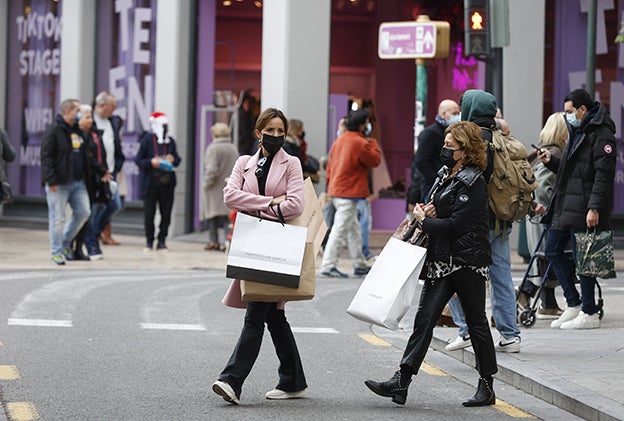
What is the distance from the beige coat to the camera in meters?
20.0

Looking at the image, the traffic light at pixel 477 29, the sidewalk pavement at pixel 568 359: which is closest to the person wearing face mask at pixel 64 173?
the sidewalk pavement at pixel 568 359

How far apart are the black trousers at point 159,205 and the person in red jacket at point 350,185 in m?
3.73

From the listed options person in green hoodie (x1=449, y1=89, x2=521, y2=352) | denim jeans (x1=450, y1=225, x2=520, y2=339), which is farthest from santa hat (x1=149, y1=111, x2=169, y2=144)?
denim jeans (x1=450, y1=225, x2=520, y2=339)

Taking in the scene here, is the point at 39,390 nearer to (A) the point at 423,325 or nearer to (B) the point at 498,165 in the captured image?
(A) the point at 423,325

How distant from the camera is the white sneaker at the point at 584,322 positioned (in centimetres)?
1116

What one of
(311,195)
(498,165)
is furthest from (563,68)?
(311,195)

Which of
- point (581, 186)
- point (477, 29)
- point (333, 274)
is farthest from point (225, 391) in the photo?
point (333, 274)

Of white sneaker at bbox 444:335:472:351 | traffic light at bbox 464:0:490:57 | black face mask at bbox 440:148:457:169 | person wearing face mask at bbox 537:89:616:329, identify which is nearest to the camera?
black face mask at bbox 440:148:457:169

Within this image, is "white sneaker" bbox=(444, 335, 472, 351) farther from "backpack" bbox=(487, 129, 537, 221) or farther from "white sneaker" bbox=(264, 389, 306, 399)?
"white sneaker" bbox=(264, 389, 306, 399)

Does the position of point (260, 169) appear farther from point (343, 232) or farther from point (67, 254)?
point (67, 254)

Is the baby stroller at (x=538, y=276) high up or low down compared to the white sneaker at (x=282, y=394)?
up

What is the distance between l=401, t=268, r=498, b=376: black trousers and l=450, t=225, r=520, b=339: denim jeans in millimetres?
1408

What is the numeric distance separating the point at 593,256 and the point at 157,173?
970 centimetres

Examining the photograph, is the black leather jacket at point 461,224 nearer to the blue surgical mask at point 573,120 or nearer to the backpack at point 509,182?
the backpack at point 509,182
